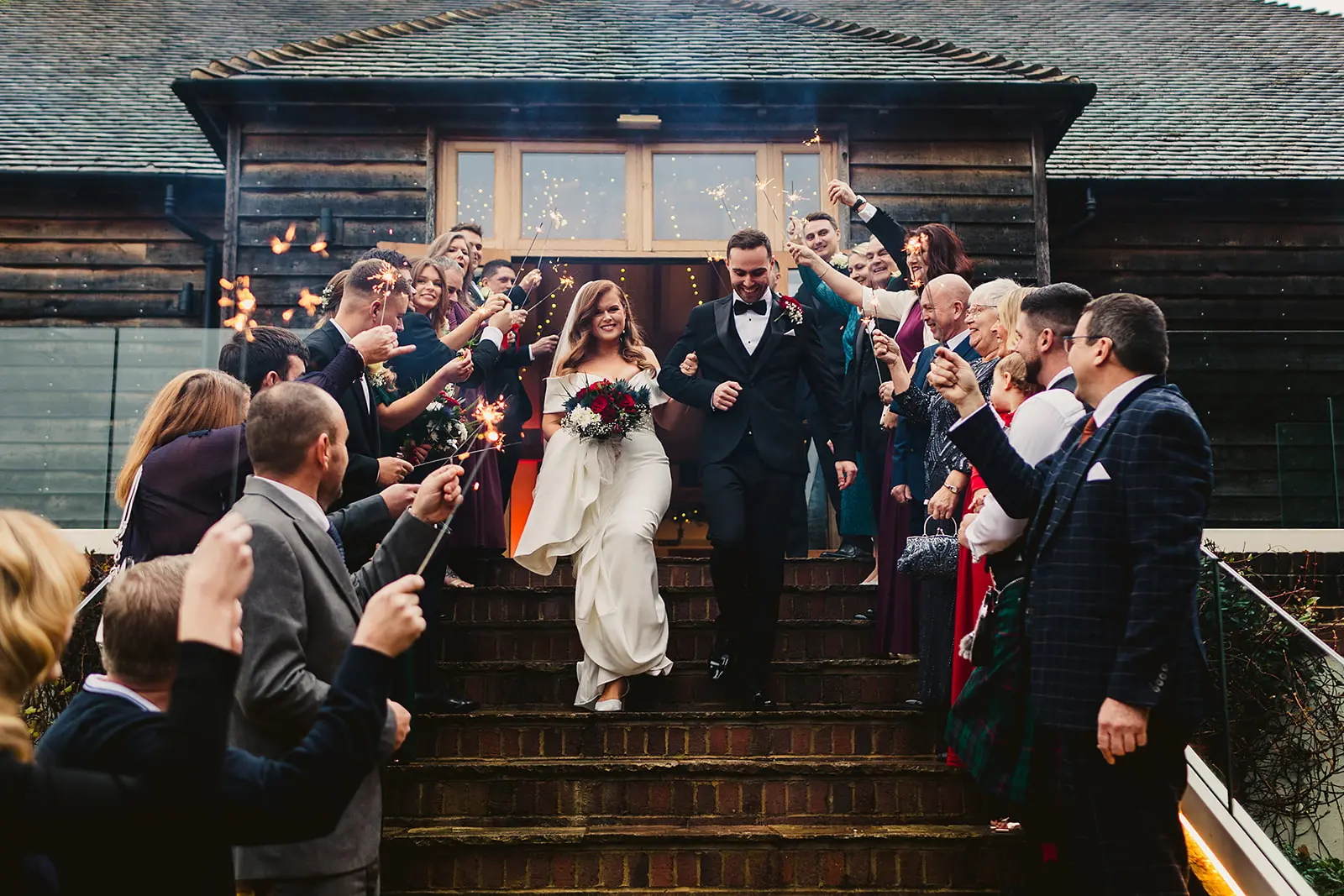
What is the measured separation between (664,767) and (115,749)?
291 centimetres

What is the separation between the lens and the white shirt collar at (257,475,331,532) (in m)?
3.03

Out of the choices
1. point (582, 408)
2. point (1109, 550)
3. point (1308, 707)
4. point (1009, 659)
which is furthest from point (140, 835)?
point (1308, 707)

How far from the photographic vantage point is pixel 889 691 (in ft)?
18.8

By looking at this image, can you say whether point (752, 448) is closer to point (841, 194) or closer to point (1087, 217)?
point (841, 194)

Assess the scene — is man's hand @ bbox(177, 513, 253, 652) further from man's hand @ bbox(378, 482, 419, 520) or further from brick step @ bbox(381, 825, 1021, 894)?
brick step @ bbox(381, 825, 1021, 894)

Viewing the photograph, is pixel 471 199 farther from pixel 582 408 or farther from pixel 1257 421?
pixel 1257 421

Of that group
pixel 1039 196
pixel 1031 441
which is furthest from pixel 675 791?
pixel 1039 196

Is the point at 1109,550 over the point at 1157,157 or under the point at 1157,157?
under

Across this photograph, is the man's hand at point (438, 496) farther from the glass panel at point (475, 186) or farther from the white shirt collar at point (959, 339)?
the glass panel at point (475, 186)

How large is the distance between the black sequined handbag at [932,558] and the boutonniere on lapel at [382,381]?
2401 mm

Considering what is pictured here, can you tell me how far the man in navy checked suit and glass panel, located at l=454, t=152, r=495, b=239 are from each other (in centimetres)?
685

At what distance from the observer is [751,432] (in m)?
5.88

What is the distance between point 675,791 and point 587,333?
98.1 inches

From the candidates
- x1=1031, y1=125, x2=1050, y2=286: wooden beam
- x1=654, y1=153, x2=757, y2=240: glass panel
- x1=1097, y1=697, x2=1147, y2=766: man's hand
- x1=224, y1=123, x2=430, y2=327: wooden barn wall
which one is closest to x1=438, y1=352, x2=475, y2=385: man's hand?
x1=1097, y1=697, x2=1147, y2=766: man's hand
